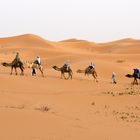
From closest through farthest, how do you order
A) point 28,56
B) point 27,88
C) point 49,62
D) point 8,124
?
point 8,124
point 27,88
point 49,62
point 28,56

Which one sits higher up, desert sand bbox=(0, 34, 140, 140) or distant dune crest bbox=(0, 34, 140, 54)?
distant dune crest bbox=(0, 34, 140, 54)

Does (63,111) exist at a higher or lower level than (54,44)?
lower

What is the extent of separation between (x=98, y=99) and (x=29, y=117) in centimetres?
892

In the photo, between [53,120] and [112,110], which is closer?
[53,120]

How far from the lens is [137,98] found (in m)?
20.6

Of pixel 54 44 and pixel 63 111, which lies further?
pixel 54 44

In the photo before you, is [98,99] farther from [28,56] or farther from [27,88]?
[28,56]

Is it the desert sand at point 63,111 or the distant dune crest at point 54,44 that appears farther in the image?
the distant dune crest at point 54,44

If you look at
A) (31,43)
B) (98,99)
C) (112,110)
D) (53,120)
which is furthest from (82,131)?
(31,43)

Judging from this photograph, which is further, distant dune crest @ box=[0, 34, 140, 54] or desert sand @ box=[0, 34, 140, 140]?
distant dune crest @ box=[0, 34, 140, 54]

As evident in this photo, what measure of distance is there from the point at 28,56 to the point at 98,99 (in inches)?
1568

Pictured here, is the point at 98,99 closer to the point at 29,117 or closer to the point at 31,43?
the point at 29,117

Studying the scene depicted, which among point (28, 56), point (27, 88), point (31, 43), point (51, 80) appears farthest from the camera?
point (31, 43)

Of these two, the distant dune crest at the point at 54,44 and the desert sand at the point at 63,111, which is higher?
the distant dune crest at the point at 54,44
